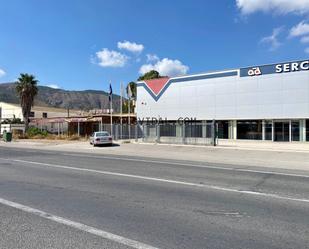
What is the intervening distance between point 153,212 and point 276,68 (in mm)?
37750

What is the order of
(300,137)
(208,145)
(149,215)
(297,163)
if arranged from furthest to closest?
(300,137) → (208,145) → (297,163) → (149,215)

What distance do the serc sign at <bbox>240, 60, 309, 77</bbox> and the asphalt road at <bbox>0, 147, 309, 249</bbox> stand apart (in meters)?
29.8

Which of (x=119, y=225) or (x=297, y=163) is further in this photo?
(x=297, y=163)

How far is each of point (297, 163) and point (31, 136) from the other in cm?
4307

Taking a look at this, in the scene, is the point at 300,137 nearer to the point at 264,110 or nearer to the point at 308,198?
the point at 264,110

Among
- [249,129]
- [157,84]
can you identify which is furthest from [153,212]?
[157,84]

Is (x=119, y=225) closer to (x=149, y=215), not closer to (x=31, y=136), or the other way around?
(x=149, y=215)

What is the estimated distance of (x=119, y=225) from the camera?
6961 mm

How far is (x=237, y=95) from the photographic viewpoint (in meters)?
46.4

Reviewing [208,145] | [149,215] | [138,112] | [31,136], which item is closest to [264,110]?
[208,145]

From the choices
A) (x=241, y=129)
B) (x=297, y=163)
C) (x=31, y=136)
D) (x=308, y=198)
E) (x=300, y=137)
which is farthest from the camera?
(x=31, y=136)

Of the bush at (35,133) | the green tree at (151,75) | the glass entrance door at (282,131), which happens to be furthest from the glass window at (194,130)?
the green tree at (151,75)

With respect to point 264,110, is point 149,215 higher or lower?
lower

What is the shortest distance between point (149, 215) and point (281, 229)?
2377 mm
